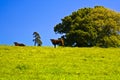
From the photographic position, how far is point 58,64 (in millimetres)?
29156

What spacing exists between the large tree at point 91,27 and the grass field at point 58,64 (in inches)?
1332

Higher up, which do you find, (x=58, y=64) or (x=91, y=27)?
(x=91, y=27)

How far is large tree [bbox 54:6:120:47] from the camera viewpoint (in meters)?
71.9

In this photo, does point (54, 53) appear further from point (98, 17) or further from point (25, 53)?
point (98, 17)

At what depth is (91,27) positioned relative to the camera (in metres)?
73.4

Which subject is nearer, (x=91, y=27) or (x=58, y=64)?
(x=58, y=64)

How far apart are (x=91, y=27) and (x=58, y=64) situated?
44.9 m

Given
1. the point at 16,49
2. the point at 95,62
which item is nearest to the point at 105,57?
the point at 95,62

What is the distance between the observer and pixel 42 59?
31.8 metres

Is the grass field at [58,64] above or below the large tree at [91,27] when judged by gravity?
below

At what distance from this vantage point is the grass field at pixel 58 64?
2403 centimetres

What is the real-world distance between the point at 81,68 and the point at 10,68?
16.5 feet

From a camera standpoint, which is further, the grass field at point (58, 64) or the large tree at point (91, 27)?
the large tree at point (91, 27)

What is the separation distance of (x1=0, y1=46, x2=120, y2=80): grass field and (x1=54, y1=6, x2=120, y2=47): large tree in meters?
33.8
